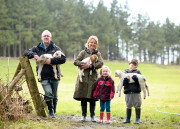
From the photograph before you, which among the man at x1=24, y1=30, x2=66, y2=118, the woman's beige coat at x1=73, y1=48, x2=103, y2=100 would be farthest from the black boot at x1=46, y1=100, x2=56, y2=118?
the woman's beige coat at x1=73, y1=48, x2=103, y2=100

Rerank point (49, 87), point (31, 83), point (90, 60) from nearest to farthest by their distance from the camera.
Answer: point (31, 83) → point (49, 87) → point (90, 60)

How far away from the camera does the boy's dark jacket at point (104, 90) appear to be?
628cm

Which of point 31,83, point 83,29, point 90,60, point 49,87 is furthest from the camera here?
point 83,29

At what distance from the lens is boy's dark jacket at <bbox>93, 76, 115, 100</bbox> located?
20.6 ft

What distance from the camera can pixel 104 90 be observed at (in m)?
6.28

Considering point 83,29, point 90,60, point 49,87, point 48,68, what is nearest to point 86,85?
point 90,60

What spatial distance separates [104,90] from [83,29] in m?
52.7

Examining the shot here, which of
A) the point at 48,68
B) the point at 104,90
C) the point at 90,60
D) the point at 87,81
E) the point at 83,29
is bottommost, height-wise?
the point at 104,90

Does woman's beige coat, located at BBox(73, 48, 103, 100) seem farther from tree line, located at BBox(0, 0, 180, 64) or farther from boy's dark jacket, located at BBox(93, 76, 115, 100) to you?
tree line, located at BBox(0, 0, 180, 64)

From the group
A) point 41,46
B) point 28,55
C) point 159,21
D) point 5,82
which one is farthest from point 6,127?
point 159,21

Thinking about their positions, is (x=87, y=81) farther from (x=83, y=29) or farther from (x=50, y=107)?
(x=83, y=29)

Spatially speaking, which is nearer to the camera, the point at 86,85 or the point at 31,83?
the point at 31,83

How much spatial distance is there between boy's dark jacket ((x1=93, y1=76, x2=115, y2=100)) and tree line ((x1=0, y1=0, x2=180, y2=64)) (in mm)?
39459

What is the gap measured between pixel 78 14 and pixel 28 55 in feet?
181
